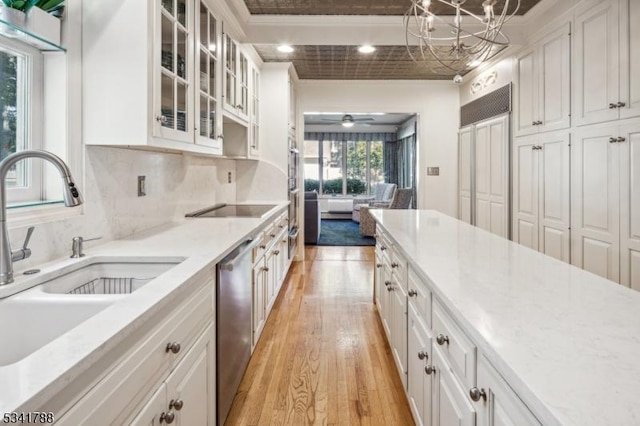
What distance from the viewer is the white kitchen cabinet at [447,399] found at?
104 cm

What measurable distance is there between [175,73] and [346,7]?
197 cm

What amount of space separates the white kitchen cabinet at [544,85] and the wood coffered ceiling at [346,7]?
39 cm

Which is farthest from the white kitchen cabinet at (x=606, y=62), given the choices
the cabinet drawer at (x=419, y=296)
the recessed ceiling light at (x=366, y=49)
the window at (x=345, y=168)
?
the window at (x=345, y=168)

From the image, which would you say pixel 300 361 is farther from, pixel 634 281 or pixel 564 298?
pixel 634 281

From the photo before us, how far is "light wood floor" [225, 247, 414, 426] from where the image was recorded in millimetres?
1997

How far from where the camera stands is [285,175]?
15.5 ft

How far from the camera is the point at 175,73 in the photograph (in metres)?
1.94

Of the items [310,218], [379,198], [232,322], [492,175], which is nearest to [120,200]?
[232,322]

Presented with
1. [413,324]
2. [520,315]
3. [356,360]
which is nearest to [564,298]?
[520,315]

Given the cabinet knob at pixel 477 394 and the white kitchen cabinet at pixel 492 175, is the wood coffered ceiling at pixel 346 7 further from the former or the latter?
the cabinet knob at pixel 477 394

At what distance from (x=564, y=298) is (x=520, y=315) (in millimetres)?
225

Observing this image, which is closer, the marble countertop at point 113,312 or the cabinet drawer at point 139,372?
the marble countertop at point 113,312

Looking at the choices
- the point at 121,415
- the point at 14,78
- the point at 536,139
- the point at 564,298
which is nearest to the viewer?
the point at 121,415

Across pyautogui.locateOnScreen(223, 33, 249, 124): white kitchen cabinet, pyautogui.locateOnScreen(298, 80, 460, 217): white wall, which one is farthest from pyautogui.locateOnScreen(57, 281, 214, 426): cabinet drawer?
pyautogui.locateOnScreen(298, 80, 460, 217): white wall
